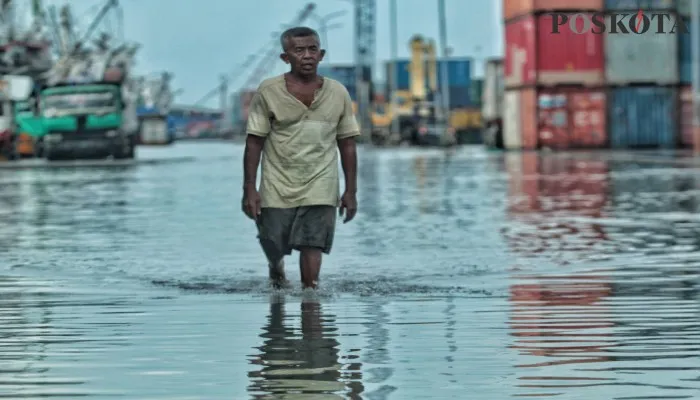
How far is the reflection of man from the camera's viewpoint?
7.49m

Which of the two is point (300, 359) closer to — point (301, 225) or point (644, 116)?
point (301, 225)

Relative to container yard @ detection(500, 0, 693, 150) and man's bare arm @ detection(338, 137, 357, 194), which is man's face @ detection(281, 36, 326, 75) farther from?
container yard @ detection(500, 0, 693, 150)

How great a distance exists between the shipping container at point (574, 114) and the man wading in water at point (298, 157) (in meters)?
68.9

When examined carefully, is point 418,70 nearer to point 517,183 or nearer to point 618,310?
point 517,183

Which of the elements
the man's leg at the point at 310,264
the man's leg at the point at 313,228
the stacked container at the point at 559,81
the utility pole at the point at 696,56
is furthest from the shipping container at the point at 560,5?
the man's leg at the point at 313,228

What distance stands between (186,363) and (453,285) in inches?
182

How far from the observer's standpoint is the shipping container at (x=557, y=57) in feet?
260

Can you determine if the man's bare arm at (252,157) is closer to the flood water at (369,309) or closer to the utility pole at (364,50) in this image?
the flood water at (369,309)

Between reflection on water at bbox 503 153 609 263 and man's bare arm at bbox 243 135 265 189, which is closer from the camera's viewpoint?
man's bare arm at bbox 243 135 265 189

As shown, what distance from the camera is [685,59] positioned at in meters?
81.2

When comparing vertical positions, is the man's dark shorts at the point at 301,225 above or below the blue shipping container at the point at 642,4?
below

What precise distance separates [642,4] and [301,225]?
6756 centimetres

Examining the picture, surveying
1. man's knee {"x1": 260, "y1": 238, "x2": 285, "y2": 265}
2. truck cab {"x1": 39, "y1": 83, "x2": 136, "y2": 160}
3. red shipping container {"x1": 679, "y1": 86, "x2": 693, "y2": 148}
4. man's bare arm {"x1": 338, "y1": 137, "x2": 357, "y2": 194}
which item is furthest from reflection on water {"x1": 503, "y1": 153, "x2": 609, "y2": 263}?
red shipping container {"x1": 679, "y1": 86, "x2": 693, "y2": 148}

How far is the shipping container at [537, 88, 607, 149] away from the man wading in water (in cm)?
6889
